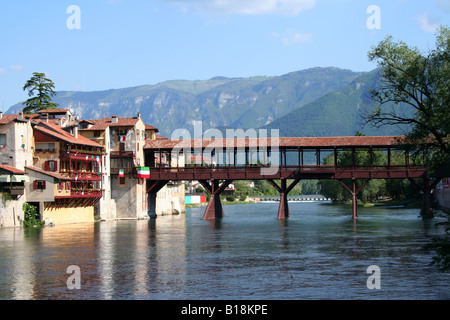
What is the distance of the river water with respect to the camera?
88.8 ft

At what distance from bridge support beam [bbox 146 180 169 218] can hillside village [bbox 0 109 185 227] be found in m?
0.42

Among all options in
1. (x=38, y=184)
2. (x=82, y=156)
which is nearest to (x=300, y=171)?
(x=82, y=156)

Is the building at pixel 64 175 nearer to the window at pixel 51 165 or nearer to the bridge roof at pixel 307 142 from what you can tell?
the window at pixel 51 165

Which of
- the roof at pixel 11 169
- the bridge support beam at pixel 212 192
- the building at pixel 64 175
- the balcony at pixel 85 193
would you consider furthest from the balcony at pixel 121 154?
the roof at pixel 11 169

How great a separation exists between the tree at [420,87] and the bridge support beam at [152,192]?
4623 centimetres

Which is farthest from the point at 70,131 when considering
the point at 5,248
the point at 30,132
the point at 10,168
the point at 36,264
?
the point at 36,264

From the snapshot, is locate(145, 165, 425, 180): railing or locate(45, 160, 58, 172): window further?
locate(145, 165, 425, 180): railing

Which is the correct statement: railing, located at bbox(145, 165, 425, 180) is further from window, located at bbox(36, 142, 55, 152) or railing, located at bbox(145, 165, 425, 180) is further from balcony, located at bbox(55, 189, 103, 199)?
window, located at bbox(36, 142, 55, 152)

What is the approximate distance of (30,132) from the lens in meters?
68.4

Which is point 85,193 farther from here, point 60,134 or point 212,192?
point 212,192

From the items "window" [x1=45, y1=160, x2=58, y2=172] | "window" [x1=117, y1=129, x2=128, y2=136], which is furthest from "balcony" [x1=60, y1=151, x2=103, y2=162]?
"window" [x1=117, y1=129, x2=128, y2=136]

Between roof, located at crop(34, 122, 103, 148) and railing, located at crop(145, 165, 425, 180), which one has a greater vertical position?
roof, located at crop(34, 122, 103, 148)
